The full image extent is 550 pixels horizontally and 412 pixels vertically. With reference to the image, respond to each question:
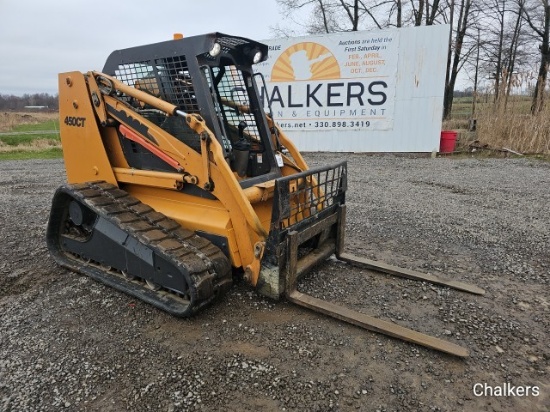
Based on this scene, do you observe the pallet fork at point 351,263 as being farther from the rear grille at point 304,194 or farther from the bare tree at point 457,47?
the bare tree at point 457,47

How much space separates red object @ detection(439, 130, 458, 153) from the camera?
11773 millimetres

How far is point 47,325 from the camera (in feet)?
9.77

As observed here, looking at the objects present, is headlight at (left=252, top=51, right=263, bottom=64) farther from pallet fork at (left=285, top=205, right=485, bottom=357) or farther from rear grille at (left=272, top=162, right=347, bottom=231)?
pallet fork at (left=285, top=205, right=485, bottom=357)

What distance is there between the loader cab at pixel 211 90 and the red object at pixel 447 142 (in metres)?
9.52

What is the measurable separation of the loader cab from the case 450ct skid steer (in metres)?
0.01

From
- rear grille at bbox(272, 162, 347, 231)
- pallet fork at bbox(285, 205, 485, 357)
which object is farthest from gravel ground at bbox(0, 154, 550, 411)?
rear grille at bbox(272, 162, 347, 231)

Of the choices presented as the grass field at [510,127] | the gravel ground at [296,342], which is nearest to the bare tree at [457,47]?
the grass field at [510,127]

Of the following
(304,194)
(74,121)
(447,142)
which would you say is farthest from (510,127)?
(74,121)

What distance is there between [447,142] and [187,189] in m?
10.5

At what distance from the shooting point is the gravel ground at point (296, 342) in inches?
88.7

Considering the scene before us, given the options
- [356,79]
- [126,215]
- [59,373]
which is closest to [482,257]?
[126,215]

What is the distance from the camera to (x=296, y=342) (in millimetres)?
2729

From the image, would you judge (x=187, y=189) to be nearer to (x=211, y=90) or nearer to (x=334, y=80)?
(x=211, y=90)

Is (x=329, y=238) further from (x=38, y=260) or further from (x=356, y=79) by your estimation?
(x=356, y=79)
